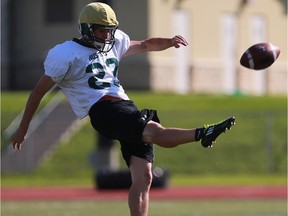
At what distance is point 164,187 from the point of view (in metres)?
16.6

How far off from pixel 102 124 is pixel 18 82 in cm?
2122

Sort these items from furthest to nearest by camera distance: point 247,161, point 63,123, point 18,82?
1. point 18,82
2. point 63,123
3. point 247,161

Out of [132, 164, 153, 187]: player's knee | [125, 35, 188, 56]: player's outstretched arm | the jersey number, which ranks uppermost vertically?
[125, 35, 188, 56]: player's outstretched arm

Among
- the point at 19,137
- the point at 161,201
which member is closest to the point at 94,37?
the point at 19,137

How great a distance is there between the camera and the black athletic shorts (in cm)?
796

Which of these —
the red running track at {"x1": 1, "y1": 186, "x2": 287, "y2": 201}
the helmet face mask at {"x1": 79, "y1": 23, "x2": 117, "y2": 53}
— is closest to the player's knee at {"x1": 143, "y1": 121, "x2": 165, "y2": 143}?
the helmet face mask at {"x1": 79, "y1": 23, "x2": 117, "y2": 53}

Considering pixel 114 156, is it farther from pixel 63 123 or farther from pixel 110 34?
pixel 110 34

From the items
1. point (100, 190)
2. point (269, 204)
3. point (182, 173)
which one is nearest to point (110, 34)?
point (269, 204)

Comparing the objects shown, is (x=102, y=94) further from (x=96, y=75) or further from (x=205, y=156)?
(x=205, y=156)

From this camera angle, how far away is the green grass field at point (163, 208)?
12.3m

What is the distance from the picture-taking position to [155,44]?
29.5 ft

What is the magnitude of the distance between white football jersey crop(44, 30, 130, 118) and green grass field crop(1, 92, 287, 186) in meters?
9.95

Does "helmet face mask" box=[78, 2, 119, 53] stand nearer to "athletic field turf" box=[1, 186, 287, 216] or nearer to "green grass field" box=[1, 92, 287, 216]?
"athletic field turf" box=[1, 186, 287, 216]

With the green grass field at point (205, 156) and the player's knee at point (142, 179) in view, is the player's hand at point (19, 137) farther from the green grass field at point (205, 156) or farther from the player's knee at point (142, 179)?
the green grass field at point (205, 156)
